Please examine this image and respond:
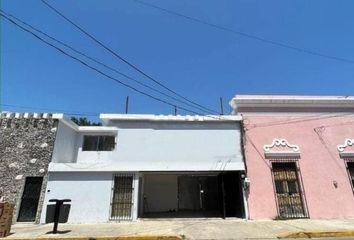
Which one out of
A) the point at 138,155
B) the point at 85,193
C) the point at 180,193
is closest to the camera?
the point at 85,193

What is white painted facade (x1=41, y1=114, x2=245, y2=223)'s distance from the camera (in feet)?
45.8

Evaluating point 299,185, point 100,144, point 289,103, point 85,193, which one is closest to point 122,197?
point 85,193

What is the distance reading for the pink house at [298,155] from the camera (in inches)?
584

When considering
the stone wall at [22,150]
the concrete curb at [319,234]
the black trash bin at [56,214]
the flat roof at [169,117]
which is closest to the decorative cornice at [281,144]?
the flat roof at [169,117]

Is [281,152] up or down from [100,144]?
down

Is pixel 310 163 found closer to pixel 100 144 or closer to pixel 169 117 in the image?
pixel 169 117

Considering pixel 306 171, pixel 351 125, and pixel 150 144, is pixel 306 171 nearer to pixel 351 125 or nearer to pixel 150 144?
pixel 351 125

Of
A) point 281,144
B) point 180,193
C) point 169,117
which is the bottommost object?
point 180,193

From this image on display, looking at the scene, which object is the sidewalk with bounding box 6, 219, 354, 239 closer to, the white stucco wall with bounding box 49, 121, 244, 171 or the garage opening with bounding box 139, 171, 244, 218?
the white stucco wall with bounding box 49, 121, 244, 171

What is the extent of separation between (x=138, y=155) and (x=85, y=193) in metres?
3.26

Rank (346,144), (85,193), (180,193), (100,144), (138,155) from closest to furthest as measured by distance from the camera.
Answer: (85,193) → (138,155) → (346,144) → (100,144) → (180,193)

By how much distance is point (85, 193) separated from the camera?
14023mm

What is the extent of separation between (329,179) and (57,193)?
14308 millimetres

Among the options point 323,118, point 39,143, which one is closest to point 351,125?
point 323,118
